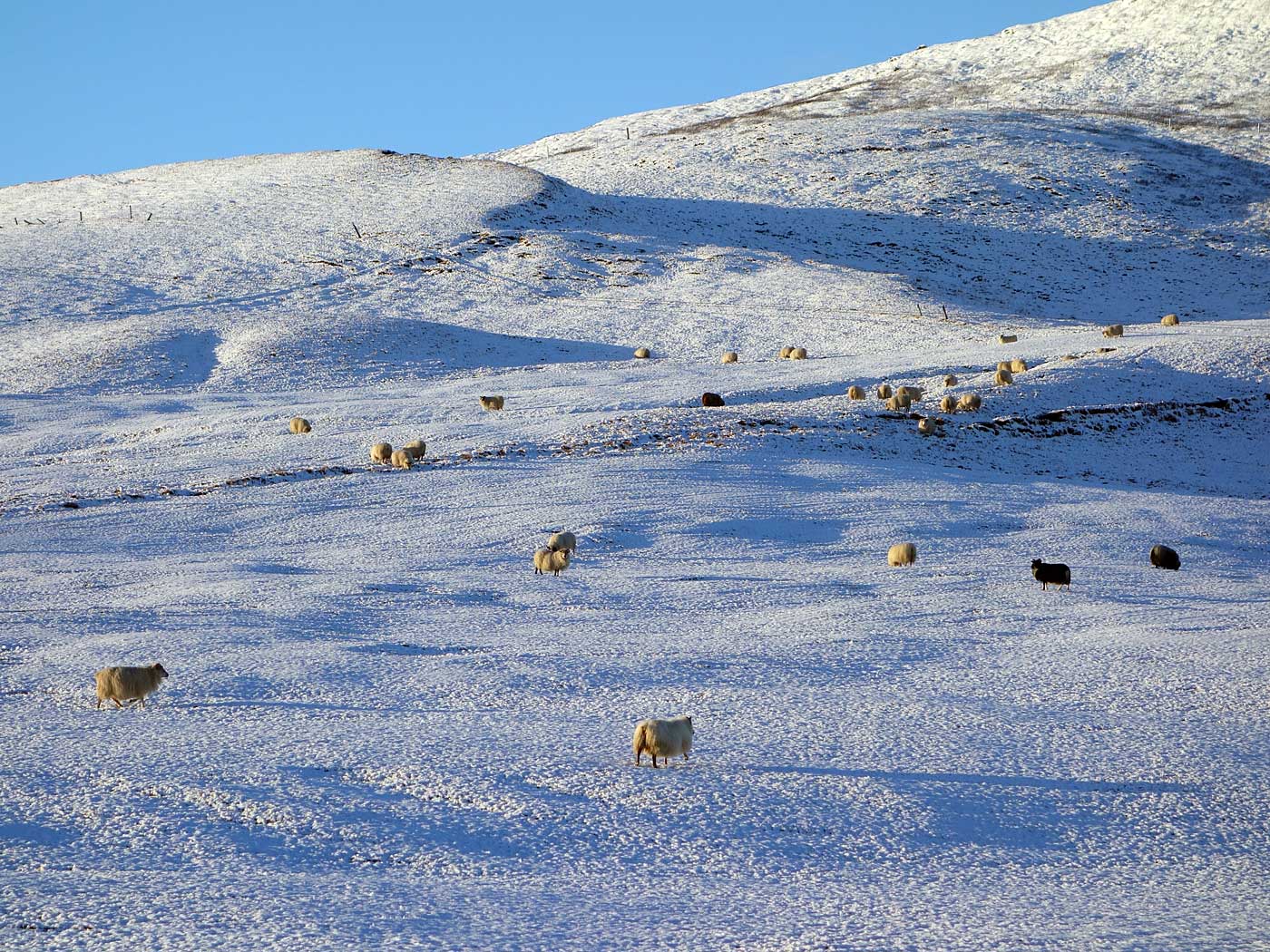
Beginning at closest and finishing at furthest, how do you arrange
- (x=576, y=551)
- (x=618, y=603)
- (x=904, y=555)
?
(x=618, y=603), (x=904, y=555), (x=576, y=551)

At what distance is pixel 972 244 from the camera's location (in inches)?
2554

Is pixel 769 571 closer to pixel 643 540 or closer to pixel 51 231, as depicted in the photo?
pixel 643 540

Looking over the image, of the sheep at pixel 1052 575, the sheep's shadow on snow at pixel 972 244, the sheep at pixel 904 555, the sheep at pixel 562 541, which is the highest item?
the sheep's shadow on snow at pixel 972 244

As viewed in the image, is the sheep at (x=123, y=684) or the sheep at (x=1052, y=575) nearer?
the sheep at (x=123, y=684)

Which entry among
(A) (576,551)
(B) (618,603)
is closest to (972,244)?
(A) (576,551)

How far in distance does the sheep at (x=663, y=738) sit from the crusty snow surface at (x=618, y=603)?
20 centimetres

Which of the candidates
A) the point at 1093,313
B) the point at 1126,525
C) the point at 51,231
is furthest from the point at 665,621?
the point at 51,231

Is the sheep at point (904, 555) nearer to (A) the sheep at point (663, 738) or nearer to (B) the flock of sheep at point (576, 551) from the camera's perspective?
(B) the flock of sheep at point (576, 551)

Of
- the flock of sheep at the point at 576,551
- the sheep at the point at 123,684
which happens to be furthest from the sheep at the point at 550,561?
the sheep at the point at 123,684

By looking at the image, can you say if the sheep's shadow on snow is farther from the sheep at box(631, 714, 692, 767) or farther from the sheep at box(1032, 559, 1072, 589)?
the sheep at box(631, 714, 692, 767)

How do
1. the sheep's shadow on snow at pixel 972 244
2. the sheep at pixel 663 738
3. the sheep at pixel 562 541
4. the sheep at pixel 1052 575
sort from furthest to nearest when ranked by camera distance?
the sheep's shadow on snow at pixel 972 244 → the sheep at pixel 562 541 → the sheep at pixel 1052 575 → the sheep at pixel 663 738

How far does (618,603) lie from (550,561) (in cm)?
221

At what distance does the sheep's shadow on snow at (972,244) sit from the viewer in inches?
2285

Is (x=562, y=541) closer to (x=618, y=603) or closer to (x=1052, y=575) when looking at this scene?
(x=618, y=603)
